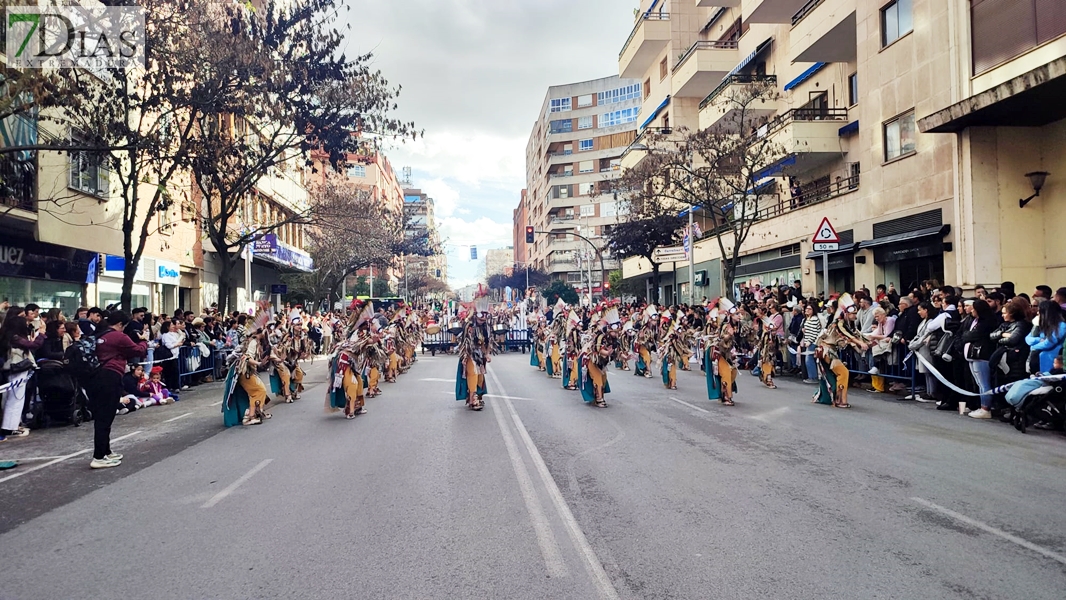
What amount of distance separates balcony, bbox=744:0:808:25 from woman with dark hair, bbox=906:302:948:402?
18.5 m

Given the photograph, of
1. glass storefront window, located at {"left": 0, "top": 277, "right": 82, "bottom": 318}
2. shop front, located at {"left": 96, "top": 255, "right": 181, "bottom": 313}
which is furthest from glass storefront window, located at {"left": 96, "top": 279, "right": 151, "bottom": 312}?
glass storefront window, located at {"left": 0, "top": 277, "right": 82, "bottom": 318}

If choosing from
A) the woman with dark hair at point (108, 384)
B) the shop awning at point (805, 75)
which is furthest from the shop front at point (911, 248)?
the woman with dark hair at point (108, 384)

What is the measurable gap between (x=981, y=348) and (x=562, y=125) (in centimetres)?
8276

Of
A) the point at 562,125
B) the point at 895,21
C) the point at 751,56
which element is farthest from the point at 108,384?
the point at 562,125

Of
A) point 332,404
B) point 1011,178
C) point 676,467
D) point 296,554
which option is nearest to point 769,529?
point 676,467

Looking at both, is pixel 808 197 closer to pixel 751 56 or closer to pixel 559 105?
pixel 751 56

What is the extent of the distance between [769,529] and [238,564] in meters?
3.85

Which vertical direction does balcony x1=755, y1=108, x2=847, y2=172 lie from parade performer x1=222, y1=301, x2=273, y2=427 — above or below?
above

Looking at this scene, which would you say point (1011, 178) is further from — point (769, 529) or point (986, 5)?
point (769, 529)

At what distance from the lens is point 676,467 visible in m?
7.55

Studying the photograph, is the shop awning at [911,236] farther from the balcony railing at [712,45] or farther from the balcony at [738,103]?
the balcony railing at [712,45]

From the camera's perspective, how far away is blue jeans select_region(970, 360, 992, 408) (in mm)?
11070

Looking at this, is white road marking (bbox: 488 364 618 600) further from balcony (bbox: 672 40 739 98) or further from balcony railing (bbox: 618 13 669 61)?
balcony railing (bbox: 618 13 669 61)

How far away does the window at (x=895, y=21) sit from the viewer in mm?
20219
